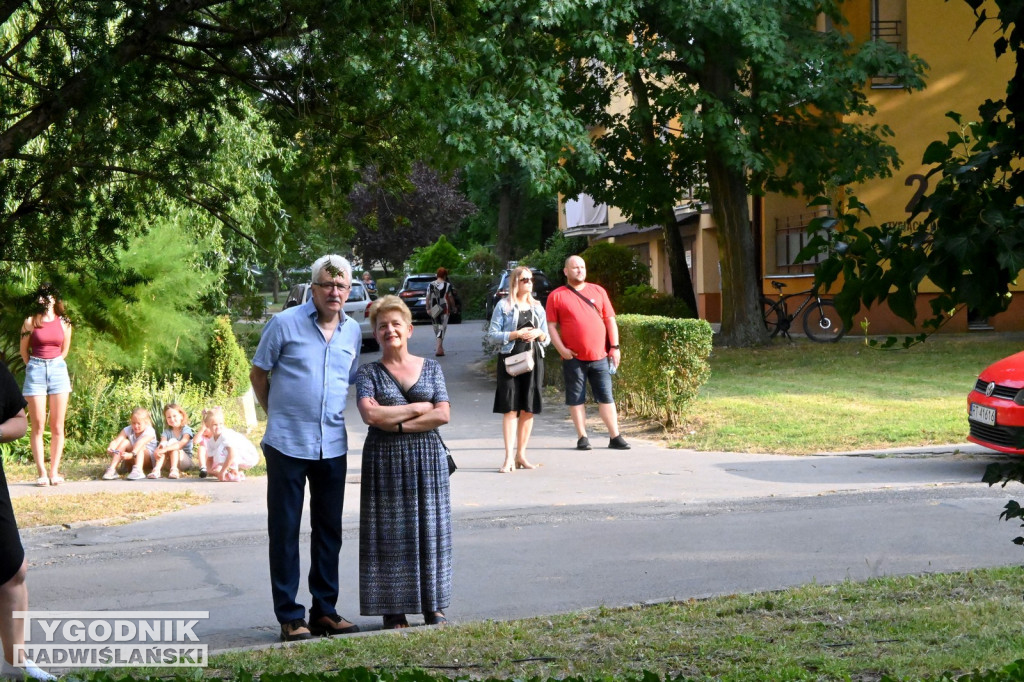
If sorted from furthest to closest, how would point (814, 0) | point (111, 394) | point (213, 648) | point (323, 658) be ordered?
point (814, 0) < point (111, 394) < point (213, 648) < point (323, 658)

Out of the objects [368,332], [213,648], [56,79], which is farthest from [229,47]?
[368,332]

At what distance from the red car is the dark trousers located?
582cm

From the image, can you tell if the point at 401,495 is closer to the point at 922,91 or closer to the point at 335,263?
the point at 335,263

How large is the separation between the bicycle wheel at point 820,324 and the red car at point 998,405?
14.5m

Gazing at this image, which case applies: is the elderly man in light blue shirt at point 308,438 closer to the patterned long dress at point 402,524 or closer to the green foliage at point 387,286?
the patterned long dress at point 402,524

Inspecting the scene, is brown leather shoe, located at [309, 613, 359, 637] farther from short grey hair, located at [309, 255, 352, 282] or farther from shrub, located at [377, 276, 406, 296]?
shrub, located at [377, 276, 406, 296]

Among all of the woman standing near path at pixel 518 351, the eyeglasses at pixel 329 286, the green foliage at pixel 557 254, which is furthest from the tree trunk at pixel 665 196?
the eyeglasses at pixel 329 286

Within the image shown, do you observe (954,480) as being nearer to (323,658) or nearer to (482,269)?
(323,658)

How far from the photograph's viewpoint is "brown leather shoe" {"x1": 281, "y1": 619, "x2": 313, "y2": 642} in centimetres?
618

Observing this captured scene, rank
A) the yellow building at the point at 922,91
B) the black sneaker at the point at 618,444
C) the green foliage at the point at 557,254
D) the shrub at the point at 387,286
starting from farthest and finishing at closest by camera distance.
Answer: the shrub at the point at 387,286 → the green foliage at the point at 557,254 → the yellow building at the point at 922,91 → the black sneaker at the point at 618,444

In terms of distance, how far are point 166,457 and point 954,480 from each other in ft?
24.4

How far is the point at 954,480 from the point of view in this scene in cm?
1033

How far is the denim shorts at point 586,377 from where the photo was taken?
1255cm

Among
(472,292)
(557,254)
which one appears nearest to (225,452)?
(557,254)
